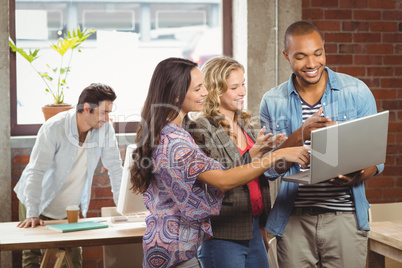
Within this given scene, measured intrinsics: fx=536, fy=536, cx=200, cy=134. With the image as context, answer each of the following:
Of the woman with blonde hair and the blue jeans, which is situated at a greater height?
the woman with blonde hair

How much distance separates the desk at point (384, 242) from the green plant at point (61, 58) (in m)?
2.40

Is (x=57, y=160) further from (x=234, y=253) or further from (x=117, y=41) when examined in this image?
(x=234, y=253)

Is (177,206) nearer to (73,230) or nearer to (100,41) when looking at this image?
(73,230)

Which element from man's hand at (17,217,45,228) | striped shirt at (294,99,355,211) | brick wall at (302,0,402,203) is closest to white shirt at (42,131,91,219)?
man's hand at (17,217,45,228)

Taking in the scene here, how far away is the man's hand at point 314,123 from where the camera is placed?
6.81ft

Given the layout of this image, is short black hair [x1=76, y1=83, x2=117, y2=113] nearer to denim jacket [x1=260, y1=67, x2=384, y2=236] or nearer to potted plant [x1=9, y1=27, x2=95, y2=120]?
potted plant [x1=9, y1=27, x2=95, y2=120]

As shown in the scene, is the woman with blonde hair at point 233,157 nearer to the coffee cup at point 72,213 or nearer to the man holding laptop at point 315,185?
the man holding laptop at point 315,185

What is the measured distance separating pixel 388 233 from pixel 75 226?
1.64 meters

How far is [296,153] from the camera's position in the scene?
205 cm

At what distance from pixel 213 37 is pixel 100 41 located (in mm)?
907

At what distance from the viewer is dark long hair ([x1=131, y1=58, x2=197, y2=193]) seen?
2.01 meters

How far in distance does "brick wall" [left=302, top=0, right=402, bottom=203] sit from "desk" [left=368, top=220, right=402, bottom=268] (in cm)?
146

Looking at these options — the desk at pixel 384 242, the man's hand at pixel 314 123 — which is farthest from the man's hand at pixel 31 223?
the desk at pixel 384 242

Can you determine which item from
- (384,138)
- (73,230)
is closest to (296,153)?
(384,138)
